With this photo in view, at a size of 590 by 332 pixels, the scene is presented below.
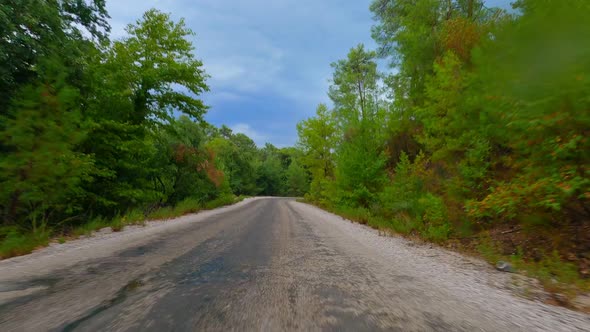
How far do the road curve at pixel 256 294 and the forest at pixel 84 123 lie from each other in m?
1.93

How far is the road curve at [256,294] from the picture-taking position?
2227 millimetres

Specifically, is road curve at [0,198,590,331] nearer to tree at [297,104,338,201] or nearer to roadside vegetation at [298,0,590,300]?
roadside vegetation at [298,0,590,300]

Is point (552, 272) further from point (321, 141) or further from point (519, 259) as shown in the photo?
point (321, 141)

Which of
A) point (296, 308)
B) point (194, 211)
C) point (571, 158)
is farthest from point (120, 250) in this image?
point (194, 211)

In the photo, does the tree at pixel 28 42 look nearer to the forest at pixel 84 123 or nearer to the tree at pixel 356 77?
the forest at pixel 84 123

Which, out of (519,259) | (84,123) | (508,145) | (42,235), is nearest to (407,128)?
(508,145)

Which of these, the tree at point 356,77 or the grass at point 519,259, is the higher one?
the tree at point 356,77

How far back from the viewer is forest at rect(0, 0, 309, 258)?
5.83m

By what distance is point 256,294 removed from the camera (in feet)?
9.52

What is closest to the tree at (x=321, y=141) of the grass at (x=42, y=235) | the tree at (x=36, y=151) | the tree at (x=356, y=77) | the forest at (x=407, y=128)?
the tree at (x=356, y=77)

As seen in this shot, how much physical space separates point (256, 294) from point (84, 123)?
7529 millimetres

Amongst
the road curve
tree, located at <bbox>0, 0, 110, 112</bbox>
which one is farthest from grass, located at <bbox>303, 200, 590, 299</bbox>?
tree, located at <bbox>0, 0, 110, 112</bbox>

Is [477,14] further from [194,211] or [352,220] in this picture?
[194,211]

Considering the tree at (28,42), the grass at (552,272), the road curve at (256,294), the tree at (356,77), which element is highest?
the tree at (356,77)
